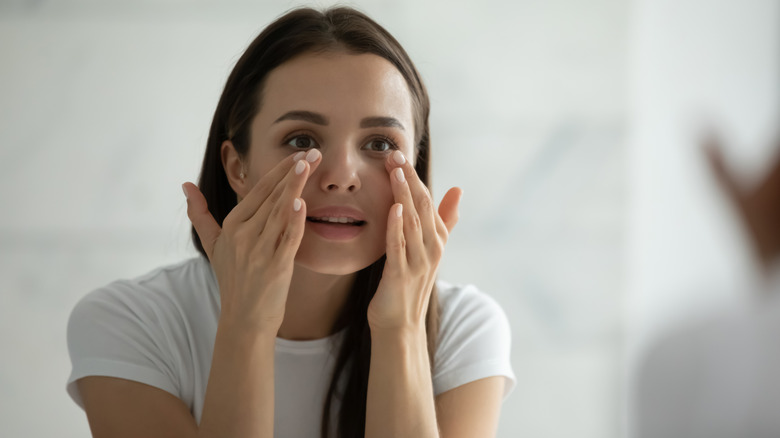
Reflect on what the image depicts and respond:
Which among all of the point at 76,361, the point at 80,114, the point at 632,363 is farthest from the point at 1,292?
the point at 632,363

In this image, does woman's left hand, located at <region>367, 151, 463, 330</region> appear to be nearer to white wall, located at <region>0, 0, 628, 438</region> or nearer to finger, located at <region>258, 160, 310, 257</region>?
finger, located at <region>258, 160, 310, 257</region>

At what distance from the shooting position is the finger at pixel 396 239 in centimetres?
101

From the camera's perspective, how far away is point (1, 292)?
1816 mm

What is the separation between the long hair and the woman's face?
0.10 feet

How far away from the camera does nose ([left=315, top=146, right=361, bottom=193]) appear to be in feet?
3.34

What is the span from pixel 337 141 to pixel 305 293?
0.29 m

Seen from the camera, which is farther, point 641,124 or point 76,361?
point 641,124

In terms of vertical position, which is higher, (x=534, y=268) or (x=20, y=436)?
(x=534, y=268)

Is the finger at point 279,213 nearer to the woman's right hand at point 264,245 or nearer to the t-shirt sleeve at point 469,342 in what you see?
the woman's right hand at point 264,245

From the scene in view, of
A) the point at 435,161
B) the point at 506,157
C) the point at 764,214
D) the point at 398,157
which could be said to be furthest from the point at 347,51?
the point at 506,157

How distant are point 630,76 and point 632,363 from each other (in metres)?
0.86

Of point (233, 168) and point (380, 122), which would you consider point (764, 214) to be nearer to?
point (380, 122)

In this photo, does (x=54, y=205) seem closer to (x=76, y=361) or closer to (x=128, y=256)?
(x=128, y=256)

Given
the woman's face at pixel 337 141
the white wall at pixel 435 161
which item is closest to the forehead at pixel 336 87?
the woman's face at pixel 337 141
